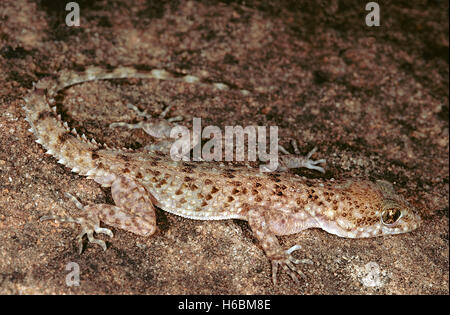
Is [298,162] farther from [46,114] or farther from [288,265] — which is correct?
[46,114]

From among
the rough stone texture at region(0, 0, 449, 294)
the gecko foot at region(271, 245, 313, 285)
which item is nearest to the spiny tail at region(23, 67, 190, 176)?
the rough stone texture at region(0, 0, 449, 294)

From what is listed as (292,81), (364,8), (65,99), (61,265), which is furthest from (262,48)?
(61,265)

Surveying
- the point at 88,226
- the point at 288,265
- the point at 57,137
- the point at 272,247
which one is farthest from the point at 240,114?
the point at 88,226

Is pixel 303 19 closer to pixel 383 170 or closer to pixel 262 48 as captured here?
pixel 262 48

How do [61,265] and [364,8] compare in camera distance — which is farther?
[364,8]

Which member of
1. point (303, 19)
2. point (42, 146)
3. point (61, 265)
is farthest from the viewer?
point (303, 19)

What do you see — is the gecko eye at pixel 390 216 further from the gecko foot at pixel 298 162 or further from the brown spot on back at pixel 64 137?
the brown spot on back at pixel 64 137
